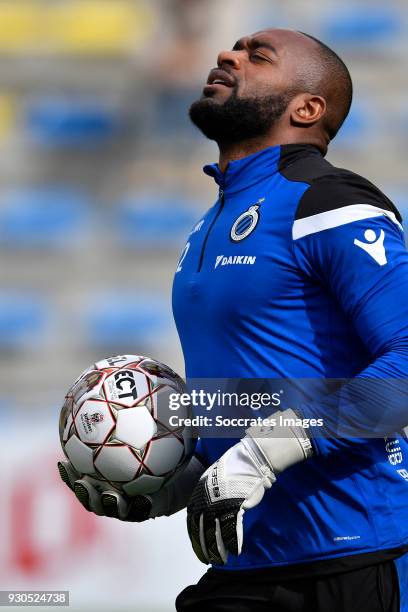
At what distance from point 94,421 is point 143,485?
0.16 meters

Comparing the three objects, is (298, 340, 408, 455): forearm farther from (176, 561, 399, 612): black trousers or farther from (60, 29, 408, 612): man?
(176, 561, 399, 612): black trousers

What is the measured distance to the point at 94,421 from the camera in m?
2.10

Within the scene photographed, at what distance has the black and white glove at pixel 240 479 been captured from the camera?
1786 millimetres

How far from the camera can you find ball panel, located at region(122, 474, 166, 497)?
209 centimetres

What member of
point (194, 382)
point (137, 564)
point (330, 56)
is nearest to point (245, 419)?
point (194, 382)

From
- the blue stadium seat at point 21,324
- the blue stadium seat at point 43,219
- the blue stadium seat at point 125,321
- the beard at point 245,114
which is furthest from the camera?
the blue stadium seat at point 43,219

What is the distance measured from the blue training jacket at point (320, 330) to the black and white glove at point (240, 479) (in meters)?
0.06

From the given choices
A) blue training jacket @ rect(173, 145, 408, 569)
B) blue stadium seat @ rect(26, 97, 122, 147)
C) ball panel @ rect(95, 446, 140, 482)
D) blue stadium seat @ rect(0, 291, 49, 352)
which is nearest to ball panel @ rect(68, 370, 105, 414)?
ball panel @ rect(95, 446, 140, 482)

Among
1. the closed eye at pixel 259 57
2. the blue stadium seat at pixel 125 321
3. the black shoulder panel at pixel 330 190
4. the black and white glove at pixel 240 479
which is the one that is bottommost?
the black and white glove at pixel 240 479

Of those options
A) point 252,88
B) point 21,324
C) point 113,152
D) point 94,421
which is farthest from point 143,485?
point 113,152

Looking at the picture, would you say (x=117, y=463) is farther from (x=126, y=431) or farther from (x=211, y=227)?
(x=211, y=227)

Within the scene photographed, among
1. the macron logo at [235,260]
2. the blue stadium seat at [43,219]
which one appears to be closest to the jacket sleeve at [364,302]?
the macron logo at [235,260]

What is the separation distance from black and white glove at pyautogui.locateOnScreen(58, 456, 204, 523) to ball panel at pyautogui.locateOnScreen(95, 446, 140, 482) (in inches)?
1.8

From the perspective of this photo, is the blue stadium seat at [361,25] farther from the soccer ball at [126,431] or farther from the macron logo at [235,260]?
the soccer ball at [126,431]
